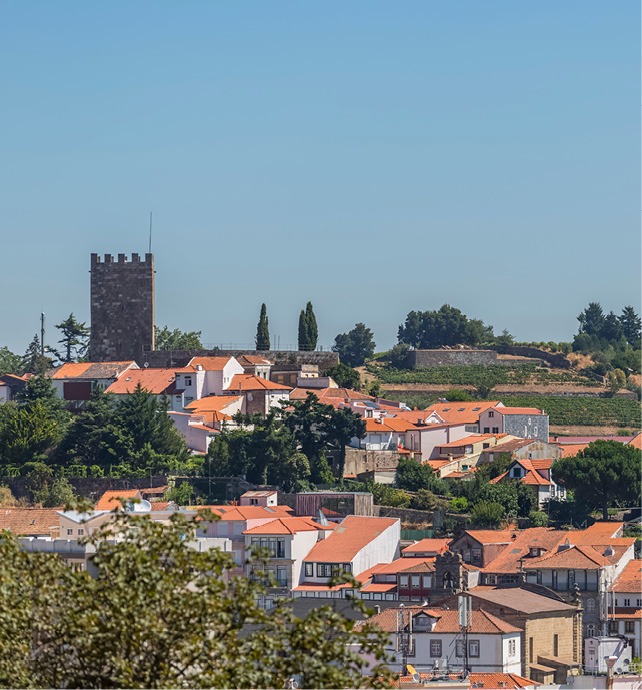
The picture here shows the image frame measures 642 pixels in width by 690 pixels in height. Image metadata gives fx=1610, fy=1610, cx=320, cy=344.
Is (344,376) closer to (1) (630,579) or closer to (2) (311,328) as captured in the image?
(2) (311,328)

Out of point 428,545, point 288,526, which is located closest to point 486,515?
point 428,545

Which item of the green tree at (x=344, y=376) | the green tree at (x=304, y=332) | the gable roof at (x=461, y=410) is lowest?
the gable roof at (x=461, y=410)

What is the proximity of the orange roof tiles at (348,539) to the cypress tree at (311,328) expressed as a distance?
22.0m

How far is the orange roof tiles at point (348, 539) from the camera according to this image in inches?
1953

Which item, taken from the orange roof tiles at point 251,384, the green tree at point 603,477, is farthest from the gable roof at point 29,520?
the green tree at point 603,477

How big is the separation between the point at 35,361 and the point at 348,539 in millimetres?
31387

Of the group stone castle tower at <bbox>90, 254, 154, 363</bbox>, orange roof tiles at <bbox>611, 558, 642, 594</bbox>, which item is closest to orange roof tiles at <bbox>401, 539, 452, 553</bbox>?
orange roof tiles at <bbox>611, 558, 642, 594</bbox>

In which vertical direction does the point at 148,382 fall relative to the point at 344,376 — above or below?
below

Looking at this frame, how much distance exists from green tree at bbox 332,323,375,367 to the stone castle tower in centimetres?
2231

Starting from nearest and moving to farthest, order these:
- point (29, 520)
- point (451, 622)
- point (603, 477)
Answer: point (451, 622)
point (29, 520)
point (603, 477)

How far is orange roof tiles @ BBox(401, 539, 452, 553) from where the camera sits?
165 ft

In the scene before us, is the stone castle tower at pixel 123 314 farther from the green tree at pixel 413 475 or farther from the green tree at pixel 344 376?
the green tree at pixel 413 475

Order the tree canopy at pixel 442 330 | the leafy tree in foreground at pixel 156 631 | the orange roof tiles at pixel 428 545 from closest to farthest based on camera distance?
the leafy tree in foreground at pixel 156 631 < the orange roof tiles at pixel 428 545 < the tree canopy at pixel 442 330

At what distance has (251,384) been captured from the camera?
63.0 m
